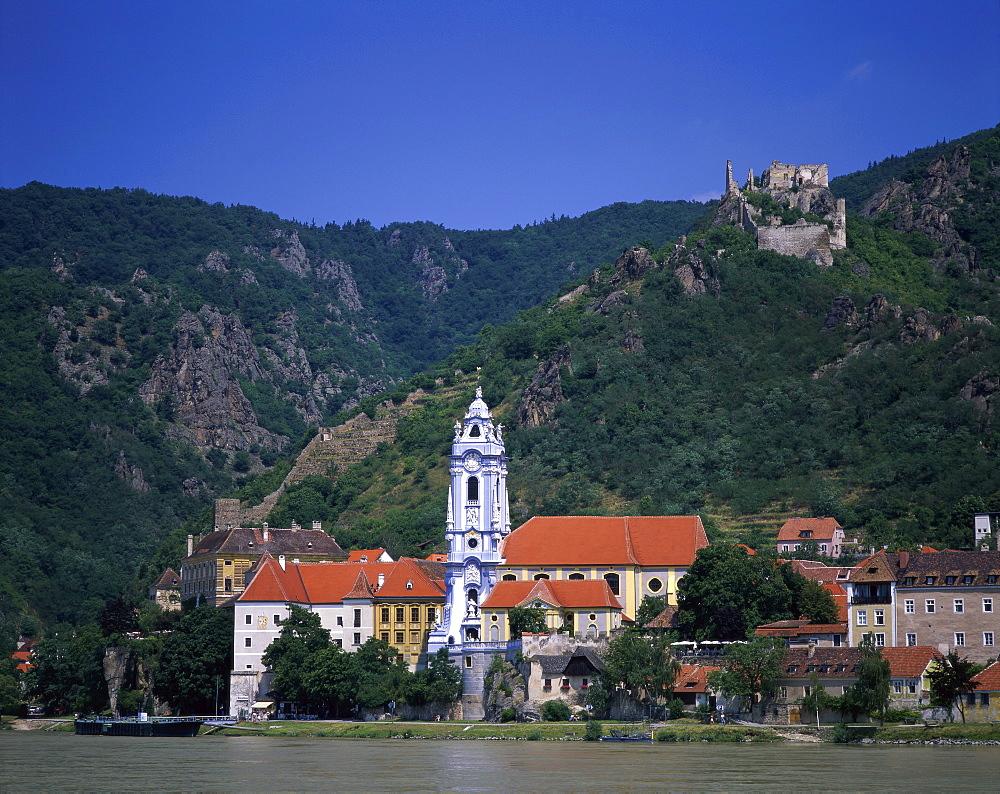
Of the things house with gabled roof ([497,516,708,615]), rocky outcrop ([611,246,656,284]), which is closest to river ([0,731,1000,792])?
house with gabled roof ([497,516,708,615])

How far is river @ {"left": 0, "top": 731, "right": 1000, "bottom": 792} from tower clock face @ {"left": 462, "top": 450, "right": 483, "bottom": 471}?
81.6 ft

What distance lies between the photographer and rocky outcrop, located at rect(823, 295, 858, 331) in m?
166

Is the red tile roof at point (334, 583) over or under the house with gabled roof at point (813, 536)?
under

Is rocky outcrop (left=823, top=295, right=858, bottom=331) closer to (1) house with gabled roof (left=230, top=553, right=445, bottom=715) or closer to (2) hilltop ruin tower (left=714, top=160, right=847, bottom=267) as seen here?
(2) hilltop ruin tower (left=714, top=160, right=847, bottom=267)

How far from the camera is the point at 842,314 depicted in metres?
167

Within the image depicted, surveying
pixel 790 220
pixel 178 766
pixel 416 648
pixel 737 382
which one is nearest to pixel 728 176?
pixel 790 220

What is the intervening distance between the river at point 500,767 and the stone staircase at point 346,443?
91.8 m

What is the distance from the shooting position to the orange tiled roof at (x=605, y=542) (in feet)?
353

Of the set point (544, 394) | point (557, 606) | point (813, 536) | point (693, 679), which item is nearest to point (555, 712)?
point (693, 679)

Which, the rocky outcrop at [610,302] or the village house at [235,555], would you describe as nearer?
the village house at [235,555]

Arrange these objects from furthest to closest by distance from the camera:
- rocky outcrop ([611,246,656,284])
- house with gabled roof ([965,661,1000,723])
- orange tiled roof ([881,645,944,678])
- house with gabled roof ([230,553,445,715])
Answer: rocky outcrop ([611,246,656,284]) < house with gabled roof ([230,553,445,715]) < orange tiled roof ([881,645,944,678]) < house with gabled roof ([965,661,1000,723])

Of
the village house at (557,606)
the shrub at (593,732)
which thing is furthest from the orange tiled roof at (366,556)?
the shrub at (593,732)

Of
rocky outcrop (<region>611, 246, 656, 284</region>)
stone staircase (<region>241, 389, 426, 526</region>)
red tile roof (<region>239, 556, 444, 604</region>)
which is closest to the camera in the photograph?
red tile roof (<region>239, 556, 444, 604</region>)

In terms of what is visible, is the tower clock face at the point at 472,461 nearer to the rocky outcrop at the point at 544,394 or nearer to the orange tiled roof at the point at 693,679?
the orange tiled roof at the point at 693,679
